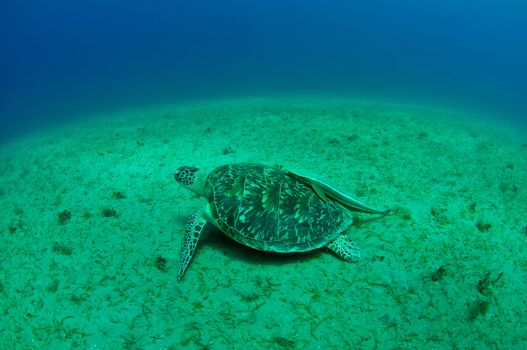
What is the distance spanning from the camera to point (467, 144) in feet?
32.8

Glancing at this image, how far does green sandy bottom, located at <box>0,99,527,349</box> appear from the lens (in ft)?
12.0

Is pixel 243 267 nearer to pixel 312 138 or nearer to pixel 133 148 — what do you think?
pixel 312 138

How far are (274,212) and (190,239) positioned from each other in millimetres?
1459

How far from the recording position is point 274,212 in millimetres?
4348

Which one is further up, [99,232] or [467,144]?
[467,144]

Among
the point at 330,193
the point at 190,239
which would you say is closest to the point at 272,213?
the point at 330,193

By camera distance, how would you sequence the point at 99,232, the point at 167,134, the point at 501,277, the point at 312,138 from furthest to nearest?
the point at 167,134, the point at 312,138, the point at 99,232, the point at 501,277

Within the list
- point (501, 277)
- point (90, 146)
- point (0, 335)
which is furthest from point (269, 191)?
point (90, 146)

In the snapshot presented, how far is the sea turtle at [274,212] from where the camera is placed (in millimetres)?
4227

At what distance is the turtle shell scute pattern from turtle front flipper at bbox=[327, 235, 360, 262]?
0.49 feet

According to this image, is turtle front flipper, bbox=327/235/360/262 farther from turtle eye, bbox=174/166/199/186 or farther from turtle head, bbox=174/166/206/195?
turtle eye, bbox=174/166/199/186

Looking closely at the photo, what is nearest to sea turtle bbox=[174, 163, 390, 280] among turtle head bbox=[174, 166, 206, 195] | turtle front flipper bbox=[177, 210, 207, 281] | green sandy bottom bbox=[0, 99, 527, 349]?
turtle front flipper bbox=[177, 210, 207, 281]

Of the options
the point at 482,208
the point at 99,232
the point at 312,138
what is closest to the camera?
the point at 99,232

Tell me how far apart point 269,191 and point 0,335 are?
14.1 feet
